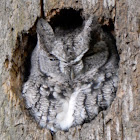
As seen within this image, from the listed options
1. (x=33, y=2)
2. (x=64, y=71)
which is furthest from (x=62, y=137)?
(x=33, y=2)

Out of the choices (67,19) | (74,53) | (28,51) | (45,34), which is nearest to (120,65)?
(74,53)

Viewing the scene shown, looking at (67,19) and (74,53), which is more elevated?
(67,19)

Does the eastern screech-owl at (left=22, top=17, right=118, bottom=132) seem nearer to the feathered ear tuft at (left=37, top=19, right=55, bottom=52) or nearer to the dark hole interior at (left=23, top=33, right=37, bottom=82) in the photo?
the feathered ear tuft at (left=37, top=19, right=55, bottom=52)

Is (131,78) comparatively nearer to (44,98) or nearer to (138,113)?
(138,113)

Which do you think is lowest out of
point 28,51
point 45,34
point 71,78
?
point 71,78

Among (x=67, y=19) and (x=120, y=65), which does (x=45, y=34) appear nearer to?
(x=67, y=19)

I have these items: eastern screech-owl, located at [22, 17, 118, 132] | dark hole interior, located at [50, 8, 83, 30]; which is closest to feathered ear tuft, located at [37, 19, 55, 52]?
eastern screech-owl, located at [22, 17, 118, 132]
